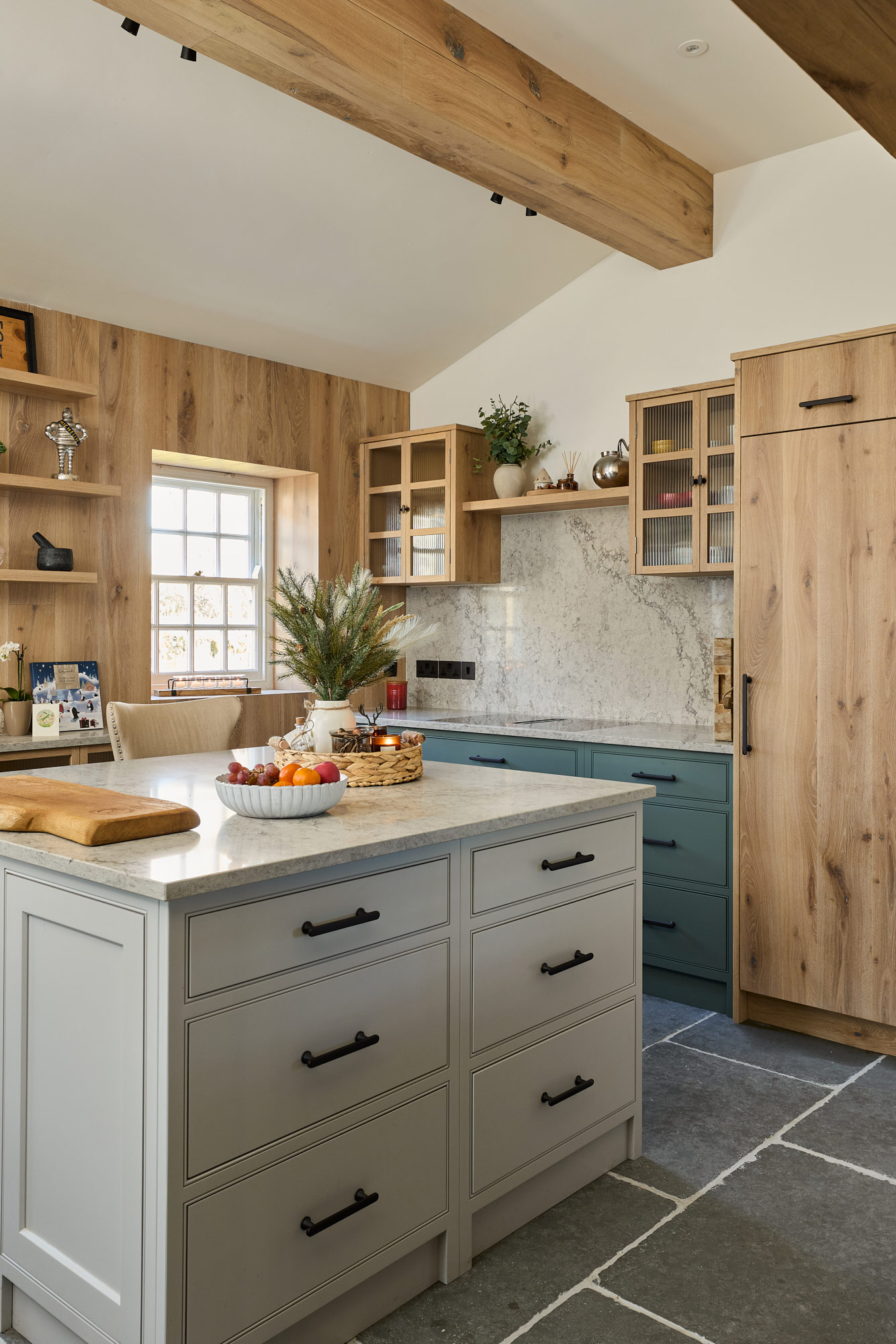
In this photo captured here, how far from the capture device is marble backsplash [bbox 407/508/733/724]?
14.2 feet

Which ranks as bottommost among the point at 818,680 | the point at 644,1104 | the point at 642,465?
the point at 644,1104

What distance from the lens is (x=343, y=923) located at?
1705 millimetres

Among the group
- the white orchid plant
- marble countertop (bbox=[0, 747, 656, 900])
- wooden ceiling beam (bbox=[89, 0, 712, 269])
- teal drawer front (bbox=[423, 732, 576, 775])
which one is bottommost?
teal drawer front (bbox=[423, 732, 576, 775])

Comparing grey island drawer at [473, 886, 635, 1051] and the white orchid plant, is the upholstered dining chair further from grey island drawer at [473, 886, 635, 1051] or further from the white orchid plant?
grey island drawer at [473, 886, 635, 1051]

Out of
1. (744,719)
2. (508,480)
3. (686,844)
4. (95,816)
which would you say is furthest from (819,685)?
(95,816)

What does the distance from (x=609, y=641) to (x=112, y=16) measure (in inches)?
119

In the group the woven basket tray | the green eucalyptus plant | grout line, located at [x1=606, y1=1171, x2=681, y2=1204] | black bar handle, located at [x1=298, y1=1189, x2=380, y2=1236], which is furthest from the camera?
the green eucalyptus plant

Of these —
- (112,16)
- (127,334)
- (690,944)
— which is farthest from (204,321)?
(690,944)

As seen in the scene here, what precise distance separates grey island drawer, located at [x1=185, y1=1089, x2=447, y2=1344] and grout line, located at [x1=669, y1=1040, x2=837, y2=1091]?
4.79ft

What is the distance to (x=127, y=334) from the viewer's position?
426cm

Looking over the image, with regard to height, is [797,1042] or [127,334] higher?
[127,334]

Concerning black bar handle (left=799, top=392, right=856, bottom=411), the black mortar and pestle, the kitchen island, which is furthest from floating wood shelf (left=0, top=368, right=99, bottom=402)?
black bar handle (left=799, top=392, right=856, bottom=411)

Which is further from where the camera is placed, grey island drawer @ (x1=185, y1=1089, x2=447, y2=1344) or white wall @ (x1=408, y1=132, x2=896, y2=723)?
white wall @ (x1=408, y1=132, x2=896, y2=723)

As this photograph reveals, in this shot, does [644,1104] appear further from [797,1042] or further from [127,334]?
[127,334]
